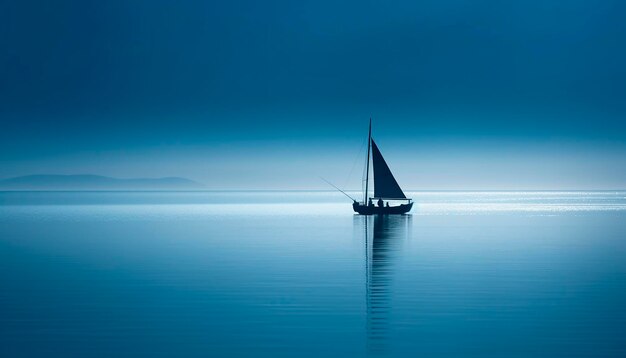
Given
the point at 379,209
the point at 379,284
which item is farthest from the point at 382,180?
the point at 379,284

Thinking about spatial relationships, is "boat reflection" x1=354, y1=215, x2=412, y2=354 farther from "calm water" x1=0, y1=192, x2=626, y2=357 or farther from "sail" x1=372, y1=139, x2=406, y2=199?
"sail" x1=372, y1=139, x2=406, y2=199

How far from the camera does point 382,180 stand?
71875 millimetres

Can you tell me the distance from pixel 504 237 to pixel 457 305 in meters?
28.1

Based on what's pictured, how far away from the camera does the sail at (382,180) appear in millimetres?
71562

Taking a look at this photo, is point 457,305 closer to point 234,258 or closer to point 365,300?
point 365,300

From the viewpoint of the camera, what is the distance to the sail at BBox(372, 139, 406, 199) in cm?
7156

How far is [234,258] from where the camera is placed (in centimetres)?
3366

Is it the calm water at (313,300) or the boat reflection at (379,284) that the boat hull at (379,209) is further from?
the calm water at (313,300)

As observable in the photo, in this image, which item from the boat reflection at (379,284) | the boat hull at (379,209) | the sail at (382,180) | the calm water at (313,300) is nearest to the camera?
the calm water at (313,300)

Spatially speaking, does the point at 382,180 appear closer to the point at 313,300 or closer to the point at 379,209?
the point at 379,209

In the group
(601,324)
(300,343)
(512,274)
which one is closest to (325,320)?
(300,343)

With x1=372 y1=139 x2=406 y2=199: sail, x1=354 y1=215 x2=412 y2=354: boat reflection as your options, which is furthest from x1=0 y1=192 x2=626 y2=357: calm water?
x1=372 y1=139 x2=406 y2=199: sail

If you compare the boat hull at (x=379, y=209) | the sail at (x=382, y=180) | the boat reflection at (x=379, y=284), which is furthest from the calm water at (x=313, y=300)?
the boat hull at (x=379, y=209)

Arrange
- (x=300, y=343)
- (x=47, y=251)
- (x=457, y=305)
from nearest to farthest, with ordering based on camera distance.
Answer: (x=300, y=343) < (x=457, y=305) < (x=47, y=251)
